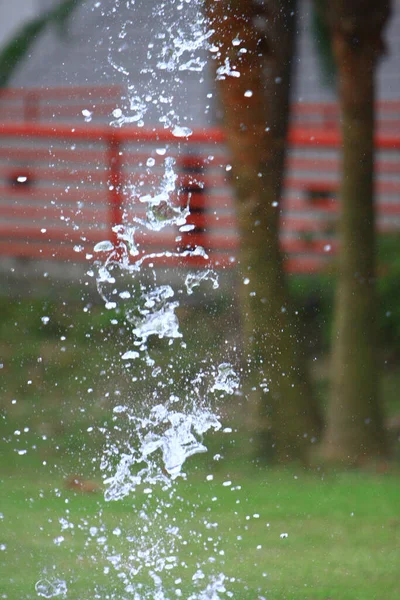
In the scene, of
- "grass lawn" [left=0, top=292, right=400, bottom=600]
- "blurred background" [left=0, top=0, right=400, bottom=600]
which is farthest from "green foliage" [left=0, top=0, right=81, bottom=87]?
"grass lawn" [left=0, top=292, right=400, bottom=600]

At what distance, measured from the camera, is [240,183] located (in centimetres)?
255

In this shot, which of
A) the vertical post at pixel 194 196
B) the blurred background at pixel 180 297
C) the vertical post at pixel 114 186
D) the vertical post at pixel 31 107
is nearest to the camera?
the blurred background at pixel 180 297

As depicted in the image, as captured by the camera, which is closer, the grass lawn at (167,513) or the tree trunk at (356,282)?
the grass lawn at (167,513)

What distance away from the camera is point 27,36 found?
2986 mm

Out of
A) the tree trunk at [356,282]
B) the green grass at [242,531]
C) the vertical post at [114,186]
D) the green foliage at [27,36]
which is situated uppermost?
the green foliage at [27,36]

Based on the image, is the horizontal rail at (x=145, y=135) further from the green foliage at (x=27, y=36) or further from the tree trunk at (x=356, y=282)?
the green foliage at (x=27, y=36)

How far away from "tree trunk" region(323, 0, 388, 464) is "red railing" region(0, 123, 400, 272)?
5 centimetres

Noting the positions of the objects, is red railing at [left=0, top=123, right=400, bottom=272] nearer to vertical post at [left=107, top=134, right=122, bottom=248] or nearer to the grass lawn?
vertical post at [left=107, top=134, right=122, bottom=248]

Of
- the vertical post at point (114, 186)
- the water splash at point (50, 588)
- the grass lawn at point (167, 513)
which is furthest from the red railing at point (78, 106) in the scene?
the water splash at point (50, 588)

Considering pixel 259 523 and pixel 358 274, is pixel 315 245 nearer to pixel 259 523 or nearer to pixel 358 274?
pixel 358 274

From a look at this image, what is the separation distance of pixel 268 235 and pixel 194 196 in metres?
0.35

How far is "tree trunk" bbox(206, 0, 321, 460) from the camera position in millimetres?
2539

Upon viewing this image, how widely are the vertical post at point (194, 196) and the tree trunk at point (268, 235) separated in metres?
0.21

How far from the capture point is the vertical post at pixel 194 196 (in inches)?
109
